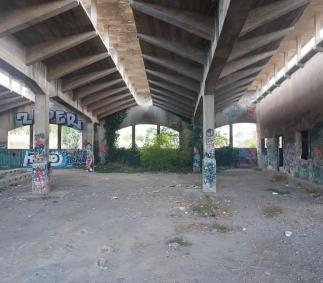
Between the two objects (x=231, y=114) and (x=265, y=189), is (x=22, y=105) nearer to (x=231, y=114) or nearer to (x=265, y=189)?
(x=231, y=114)

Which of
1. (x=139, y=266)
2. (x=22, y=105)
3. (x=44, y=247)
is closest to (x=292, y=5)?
(x=139, y=266)

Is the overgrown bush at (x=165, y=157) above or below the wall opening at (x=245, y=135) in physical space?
below

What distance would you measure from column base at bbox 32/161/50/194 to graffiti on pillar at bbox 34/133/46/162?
22 cm

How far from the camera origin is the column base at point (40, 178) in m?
12.6

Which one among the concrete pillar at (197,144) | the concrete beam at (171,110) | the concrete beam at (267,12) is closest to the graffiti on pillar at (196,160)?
the concrete pillar at (197,144)

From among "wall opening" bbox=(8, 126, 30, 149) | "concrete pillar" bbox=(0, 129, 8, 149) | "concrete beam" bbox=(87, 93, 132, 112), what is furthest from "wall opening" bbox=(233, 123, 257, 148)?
"wall opening" bbox=(8, 126, 30, 149)

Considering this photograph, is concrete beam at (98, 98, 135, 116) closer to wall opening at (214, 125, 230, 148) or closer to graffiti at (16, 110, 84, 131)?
graffiti at (16, 110, 84, 131)

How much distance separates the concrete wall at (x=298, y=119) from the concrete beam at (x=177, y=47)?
450 cm

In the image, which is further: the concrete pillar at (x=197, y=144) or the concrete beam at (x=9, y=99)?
the concrete pillar at (x=197, y=144)

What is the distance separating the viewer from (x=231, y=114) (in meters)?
26.6

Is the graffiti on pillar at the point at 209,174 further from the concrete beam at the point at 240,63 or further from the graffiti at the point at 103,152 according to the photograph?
the graffiti at the point at 103,152

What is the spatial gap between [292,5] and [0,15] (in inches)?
270

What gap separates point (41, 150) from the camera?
12.9m

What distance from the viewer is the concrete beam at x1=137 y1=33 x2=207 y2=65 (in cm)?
1127
